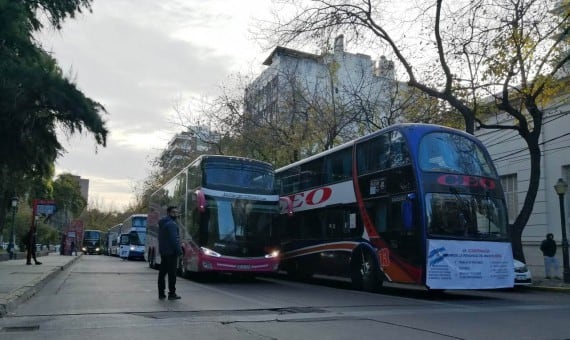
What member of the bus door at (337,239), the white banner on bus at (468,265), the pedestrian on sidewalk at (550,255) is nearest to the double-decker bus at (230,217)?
the bus door at (337,239)

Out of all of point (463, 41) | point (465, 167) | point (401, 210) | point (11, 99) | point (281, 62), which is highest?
point (281, 62)

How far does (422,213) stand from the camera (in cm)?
1325

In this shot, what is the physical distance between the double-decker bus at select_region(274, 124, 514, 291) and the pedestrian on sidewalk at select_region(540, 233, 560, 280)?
22.2 ft

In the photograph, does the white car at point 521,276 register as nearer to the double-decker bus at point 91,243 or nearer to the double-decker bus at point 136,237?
the double-decker bus at point 136,237

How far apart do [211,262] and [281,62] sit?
58.2ft

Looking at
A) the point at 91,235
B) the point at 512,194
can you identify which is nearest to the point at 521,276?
the point at 512,194

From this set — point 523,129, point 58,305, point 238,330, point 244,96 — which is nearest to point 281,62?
point 244,96

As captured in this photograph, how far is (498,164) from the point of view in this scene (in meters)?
26.7

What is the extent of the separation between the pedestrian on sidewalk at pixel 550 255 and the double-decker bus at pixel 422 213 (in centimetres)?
677

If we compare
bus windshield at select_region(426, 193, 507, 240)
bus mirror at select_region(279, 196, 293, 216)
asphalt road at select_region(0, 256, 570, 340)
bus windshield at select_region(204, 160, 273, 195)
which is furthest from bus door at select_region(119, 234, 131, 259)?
bus windshield at select_region(426, 193, 507, 240)

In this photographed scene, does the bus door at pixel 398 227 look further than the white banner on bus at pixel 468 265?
Yes

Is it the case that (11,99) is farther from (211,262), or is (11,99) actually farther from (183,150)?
(183,150)

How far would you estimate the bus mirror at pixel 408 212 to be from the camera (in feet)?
44.2

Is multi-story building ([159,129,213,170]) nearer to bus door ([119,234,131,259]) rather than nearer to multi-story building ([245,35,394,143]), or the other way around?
bus door ([119,234,131,259])
